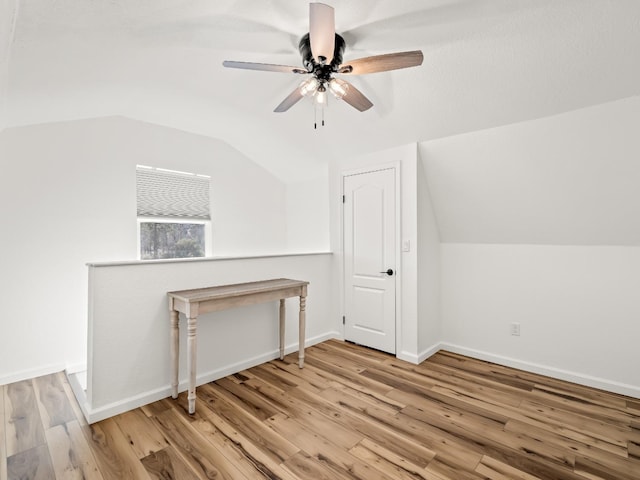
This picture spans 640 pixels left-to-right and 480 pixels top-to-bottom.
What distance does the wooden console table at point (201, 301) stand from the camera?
2303 millimetres

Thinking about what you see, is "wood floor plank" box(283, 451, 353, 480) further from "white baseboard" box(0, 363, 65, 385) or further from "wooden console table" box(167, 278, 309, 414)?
"white baseboard" box(0, 363, 65, 385)

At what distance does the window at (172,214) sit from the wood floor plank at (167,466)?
230 centimetres

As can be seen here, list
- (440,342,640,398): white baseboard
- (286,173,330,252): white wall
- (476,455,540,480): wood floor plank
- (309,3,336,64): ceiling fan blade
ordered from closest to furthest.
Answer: (309,3,336,64): ceiling fan blade → (476,455,540,480): wood floor plank → (440,342,640,398): white baseboard → (286,173,330,252): white wall

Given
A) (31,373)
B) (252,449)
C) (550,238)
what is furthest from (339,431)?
(31,373)

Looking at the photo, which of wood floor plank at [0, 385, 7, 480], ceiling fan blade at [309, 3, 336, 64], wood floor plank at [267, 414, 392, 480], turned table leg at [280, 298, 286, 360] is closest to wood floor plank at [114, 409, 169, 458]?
wood floor plank at [0, 385, 7, 480]

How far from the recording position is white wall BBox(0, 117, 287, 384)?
2812 mm

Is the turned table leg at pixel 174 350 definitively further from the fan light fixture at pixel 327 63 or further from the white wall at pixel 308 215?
the white wall at pixel 308 215

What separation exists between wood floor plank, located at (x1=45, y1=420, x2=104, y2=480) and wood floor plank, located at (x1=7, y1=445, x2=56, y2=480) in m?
0.03

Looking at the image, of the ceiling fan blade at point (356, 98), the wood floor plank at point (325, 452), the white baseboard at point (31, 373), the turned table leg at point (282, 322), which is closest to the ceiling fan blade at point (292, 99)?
the ceiling fan blade at point (356, 98)

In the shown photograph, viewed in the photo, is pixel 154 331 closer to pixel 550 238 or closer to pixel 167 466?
pixel 167 466

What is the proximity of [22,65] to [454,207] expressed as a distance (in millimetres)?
3593

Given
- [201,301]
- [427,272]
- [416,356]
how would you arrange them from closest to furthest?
[201,301] < [416,356] < [427,272]

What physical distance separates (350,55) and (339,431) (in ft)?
8.74

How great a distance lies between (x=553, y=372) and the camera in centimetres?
290
